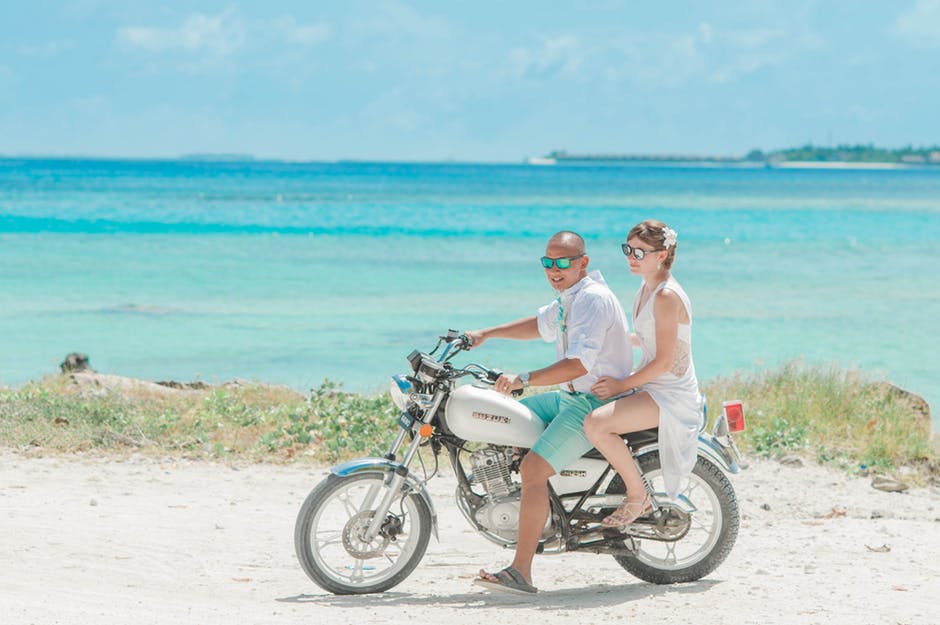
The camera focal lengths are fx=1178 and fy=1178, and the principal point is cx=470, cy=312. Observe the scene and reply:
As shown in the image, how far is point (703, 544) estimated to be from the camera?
6020mm

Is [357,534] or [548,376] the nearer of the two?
[548,376]

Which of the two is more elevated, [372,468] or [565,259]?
[565,259]

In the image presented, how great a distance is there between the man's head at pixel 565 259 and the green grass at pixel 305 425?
3.63 meters

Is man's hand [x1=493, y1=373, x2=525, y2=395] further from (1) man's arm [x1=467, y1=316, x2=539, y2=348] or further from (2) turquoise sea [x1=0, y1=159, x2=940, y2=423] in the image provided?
(2) turquoise sea [x1=0, y1=159, x2=940, y2=423]

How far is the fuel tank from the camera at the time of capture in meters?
5.48

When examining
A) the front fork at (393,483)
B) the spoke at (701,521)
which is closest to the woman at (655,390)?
the spoke at (701,521)

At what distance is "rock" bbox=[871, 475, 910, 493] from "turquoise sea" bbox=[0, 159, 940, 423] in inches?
201

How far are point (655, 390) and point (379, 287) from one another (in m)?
22.2

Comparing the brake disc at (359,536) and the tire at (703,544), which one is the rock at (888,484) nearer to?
the tire at (703,544)

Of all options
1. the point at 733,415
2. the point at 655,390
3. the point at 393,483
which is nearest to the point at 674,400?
the point at 655,390

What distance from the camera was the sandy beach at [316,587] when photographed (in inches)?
211

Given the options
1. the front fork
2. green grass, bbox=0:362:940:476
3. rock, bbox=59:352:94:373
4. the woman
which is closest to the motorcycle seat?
the woman

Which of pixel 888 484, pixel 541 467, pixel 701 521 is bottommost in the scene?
pixel 888 484

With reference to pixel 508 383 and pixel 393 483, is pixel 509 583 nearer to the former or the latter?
pixel 393 483
